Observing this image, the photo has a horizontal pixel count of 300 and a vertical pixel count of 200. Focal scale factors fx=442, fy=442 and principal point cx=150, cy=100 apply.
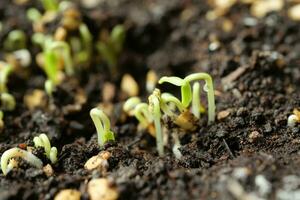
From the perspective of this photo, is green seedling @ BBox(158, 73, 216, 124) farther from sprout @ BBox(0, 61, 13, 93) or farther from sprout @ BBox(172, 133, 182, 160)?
sprout @ BBox(0, 61, 13, 93)

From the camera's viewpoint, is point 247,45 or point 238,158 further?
point 247,45

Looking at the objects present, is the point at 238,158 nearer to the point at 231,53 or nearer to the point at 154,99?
the point at 154,99

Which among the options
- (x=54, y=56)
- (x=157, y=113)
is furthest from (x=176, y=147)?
(x=54, y=56)

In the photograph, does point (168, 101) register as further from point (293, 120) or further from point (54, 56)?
point (54, 56)

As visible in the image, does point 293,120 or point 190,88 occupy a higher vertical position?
point 190,88

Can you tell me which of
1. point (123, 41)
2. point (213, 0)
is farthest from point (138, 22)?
point (213, 0)

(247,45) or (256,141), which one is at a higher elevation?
(247,45)
